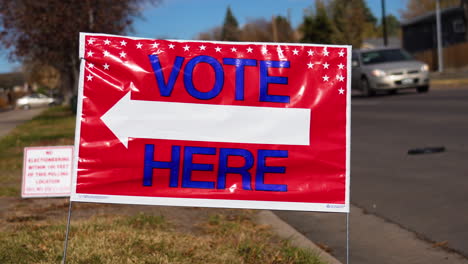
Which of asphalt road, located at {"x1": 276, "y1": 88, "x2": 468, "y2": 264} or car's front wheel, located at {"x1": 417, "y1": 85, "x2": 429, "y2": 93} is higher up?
car's front wheel, located at {"x1": 417, "y1": 85, "x2": 429, "y2": 93}

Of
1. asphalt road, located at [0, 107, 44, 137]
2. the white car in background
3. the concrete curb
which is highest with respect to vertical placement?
the white car in background

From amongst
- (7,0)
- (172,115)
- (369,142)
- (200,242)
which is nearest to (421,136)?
(369,142)

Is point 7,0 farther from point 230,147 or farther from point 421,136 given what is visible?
point 230,147

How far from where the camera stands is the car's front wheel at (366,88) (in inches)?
986

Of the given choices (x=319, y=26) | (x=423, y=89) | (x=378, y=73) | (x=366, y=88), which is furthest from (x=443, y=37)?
(x=378, y=73)

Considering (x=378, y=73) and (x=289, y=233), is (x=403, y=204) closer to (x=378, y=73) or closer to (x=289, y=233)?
(x=289, y=233)

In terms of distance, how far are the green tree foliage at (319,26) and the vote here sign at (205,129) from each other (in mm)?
58797

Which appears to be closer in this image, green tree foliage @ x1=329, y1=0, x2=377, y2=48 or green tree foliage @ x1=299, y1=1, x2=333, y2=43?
green tree foliage @ x1=329, y1=0, x2=377, y2=48

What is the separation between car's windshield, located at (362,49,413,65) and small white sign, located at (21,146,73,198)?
63.9 ft

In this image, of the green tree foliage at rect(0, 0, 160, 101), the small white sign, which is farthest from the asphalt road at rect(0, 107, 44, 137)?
the small white sign

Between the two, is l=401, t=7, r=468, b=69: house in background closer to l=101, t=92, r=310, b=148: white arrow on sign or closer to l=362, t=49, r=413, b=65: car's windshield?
l=362, t=49, r=413, b=65: car's windshield

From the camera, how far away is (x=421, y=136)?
40.1 feet

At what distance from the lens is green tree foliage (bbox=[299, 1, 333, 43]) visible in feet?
206

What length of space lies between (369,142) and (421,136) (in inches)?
35.8
